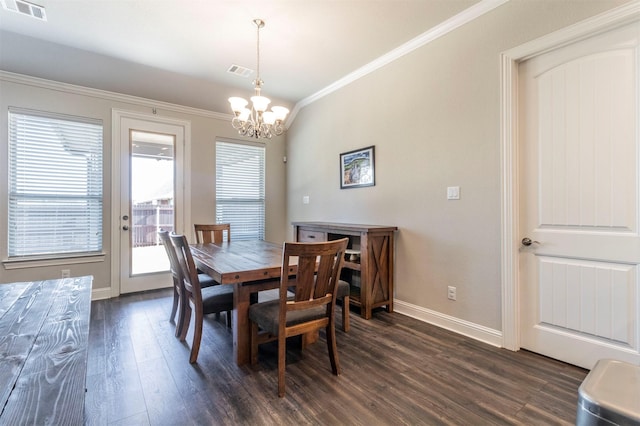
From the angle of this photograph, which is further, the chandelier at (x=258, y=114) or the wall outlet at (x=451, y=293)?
the wall outlet at (x=451, y=293)

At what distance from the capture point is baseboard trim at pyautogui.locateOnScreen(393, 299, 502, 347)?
2.41m

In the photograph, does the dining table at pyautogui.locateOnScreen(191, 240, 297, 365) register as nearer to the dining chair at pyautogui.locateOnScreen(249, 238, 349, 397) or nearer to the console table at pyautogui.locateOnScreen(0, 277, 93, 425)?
the dining chair at pyautogui.locateOnScreen(249, 238, 349, 397)

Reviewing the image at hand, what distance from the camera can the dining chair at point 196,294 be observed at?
213 centimetres

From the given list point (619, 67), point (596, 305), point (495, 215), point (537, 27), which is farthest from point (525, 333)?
point (537, 27)

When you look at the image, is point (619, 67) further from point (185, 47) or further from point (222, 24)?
point (185, 47)

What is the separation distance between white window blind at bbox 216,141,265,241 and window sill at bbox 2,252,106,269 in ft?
5.11

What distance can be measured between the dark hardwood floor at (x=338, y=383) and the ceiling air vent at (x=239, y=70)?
9.42ft

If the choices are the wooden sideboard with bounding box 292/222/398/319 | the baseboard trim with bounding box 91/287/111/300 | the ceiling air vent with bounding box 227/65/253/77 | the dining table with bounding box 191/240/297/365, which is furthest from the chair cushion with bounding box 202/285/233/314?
the ceiling air vent with bounding box 227/65/253/77

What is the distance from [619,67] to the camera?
1.86m

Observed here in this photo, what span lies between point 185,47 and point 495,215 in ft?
10.8

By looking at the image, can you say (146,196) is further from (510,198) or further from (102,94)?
(510,198)

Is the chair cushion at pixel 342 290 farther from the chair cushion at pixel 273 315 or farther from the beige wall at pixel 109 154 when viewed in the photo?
the beige wall at pixel 109 154

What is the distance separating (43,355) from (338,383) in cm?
151

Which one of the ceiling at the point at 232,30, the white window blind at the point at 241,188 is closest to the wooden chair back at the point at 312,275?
the ceiling at the point at 232,30
